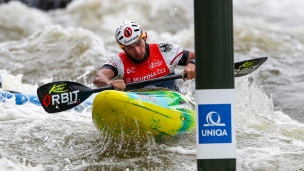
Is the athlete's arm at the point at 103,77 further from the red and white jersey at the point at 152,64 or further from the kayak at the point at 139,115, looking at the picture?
the kayak at the point at 139,115

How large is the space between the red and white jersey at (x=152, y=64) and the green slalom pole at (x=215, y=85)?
3556 millimetres

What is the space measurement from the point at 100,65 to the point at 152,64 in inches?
256

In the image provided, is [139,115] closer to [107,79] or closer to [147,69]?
[107,79]

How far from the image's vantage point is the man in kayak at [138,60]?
662 centimetres

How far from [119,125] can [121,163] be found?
440mm

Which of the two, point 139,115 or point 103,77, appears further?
point 103,77

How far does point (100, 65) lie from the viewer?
13.3 meters

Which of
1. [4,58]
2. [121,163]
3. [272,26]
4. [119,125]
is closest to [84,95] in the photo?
[119,125]

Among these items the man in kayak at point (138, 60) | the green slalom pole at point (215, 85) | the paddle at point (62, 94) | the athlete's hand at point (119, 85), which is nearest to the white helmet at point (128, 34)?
the man in kayak at point (138, 60)

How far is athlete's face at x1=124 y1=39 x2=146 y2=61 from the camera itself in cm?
668

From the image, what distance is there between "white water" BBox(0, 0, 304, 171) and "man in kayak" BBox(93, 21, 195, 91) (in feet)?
2.12

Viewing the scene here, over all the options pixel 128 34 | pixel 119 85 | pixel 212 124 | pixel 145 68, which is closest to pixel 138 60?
pixel 145 68

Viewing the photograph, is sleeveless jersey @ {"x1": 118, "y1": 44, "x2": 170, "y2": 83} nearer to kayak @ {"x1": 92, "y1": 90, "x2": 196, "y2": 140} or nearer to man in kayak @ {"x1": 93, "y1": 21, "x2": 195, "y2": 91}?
man in kayak @ {"x1": 93, "y1": 21, "x2": 195, "y2": 91}

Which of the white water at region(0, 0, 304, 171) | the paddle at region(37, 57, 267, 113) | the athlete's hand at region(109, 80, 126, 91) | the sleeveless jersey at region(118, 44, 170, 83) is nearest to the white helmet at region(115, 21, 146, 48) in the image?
the sleeveless jersey at region(118, 44, 170, 83)
